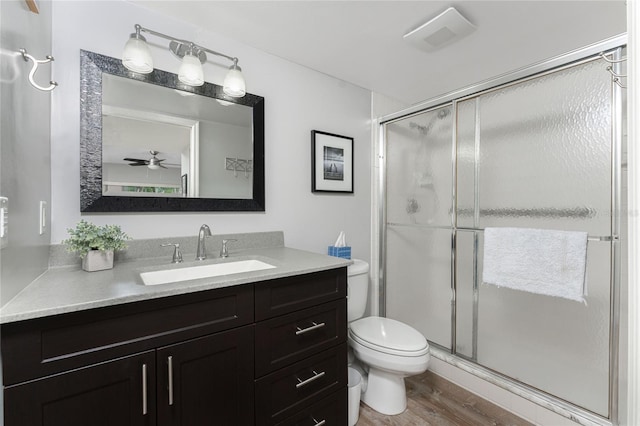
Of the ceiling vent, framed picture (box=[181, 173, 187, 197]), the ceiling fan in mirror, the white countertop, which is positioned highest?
the ceiling vent

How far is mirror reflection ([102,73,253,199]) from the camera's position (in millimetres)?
1304

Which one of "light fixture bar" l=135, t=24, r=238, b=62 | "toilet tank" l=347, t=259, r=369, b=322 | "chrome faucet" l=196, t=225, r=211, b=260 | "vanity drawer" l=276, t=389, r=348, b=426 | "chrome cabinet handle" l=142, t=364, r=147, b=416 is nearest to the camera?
"chrome cabinet handle" l=142, t=364, r=147, b=416

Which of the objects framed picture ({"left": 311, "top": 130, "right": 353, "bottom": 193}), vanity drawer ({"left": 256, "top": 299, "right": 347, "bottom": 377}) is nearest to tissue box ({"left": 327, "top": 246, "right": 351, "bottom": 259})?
framed picture ({"left": 311, "top": 130, "right": 353, "bottom": 193})

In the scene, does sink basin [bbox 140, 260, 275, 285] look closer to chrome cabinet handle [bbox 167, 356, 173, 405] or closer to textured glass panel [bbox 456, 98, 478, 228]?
chrome cabinet handle [bbox 167, 356, 173, 405]

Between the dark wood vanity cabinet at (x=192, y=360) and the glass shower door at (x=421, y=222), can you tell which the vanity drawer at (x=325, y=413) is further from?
the glass shower door at (x=421, y=222)

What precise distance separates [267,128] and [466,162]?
1316mm

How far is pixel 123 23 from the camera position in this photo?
4.35 feet

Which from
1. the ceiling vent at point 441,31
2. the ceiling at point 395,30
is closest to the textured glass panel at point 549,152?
the ceiling at point 395,30

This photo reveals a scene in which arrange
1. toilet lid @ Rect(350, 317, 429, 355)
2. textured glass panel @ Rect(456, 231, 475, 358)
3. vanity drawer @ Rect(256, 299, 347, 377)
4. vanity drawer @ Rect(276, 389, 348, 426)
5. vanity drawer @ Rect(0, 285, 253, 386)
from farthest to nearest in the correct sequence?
textured glass panel @ Rect(456, 231, 475, 358)
toilet lid @ Rect(350, 317, 429, 355)
vanity drawer @ Rect(276, 389, 348, 426)
vanity drawer @ Rect(256, 299, 347, 377)
vanity drawer @ Rect(0, 285, 253, 386)

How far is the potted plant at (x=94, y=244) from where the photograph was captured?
3.59 ft

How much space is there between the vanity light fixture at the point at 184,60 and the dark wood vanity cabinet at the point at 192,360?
1.06 metres

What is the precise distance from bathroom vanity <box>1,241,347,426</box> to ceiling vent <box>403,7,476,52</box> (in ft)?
4.37

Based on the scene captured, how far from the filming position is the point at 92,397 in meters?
0.78

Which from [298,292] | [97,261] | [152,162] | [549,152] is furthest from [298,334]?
[549,152]
